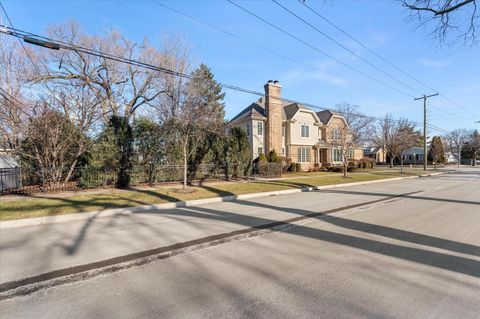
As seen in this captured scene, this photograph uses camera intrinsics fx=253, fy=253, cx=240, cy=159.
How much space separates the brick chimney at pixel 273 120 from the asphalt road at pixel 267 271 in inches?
821

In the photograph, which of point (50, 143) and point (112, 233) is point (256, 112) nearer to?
point (50, 143)

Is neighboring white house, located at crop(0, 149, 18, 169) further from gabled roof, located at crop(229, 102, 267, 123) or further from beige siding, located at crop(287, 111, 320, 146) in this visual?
beige siding, located at crop(287, 111, 320, 146)

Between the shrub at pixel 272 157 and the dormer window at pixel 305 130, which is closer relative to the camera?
the shrub at pixel 272 157

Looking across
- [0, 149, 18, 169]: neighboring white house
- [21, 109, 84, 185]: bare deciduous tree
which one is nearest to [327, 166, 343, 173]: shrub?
[21, 109, 84, 185]: bare deciduous tree

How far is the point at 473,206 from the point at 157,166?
15.3 metres

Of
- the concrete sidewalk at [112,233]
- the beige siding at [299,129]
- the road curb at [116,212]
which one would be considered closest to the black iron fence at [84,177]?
the road curb at [116,212]

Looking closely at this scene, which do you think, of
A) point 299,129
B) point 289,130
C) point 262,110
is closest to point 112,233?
point 262,110

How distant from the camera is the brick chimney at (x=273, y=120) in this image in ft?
90.0

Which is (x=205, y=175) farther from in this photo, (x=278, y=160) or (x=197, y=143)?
(x=278, y=160)

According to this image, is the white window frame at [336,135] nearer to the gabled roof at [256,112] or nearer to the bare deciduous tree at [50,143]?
the gabled roof at [256,112]

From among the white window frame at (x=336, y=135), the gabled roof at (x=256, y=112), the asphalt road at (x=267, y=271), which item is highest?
the gabled roof at (x=256, y=112)

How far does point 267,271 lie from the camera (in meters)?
3.79

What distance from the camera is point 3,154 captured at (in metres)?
15.2

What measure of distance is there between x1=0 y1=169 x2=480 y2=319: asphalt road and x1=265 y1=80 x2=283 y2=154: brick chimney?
20.9 metres
